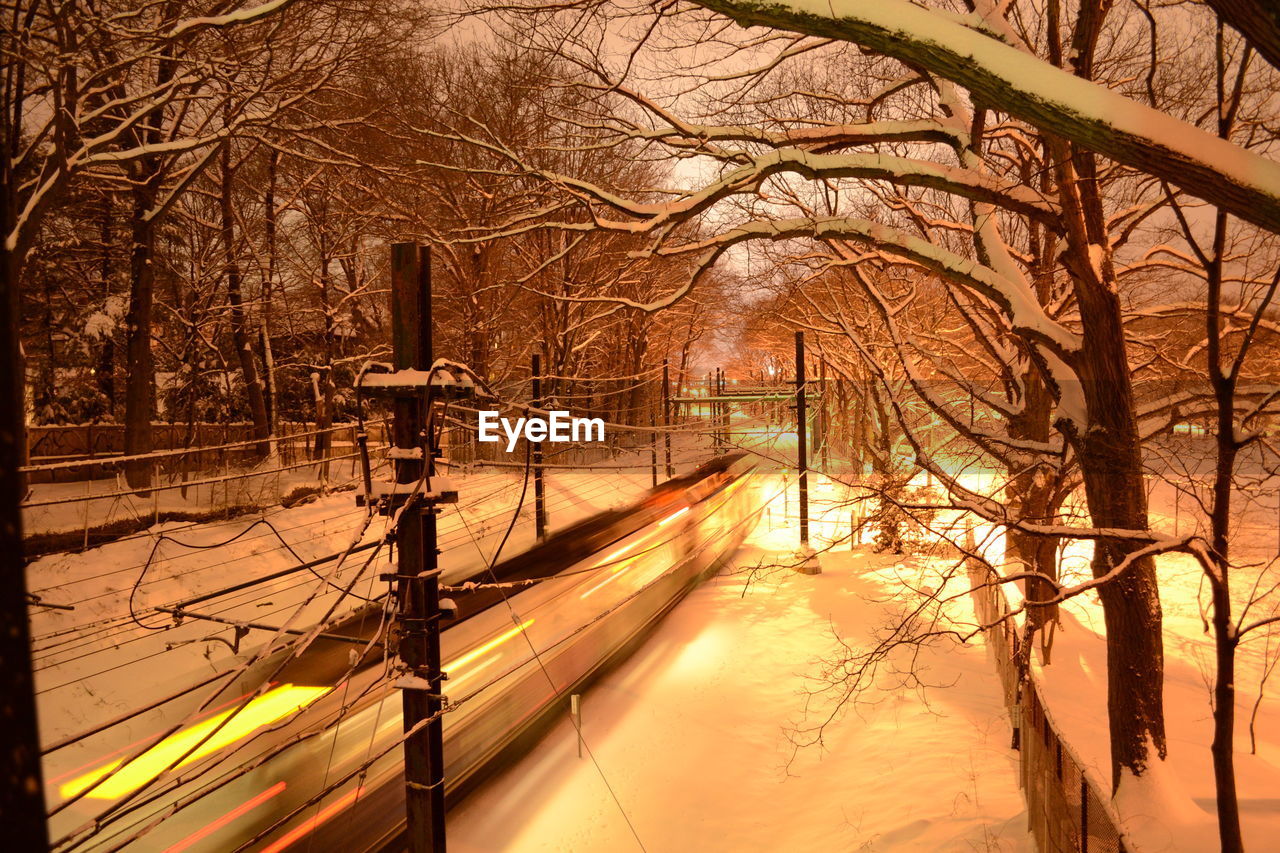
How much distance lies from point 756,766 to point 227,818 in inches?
251

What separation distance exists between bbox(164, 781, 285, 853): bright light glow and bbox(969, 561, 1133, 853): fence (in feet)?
18.4

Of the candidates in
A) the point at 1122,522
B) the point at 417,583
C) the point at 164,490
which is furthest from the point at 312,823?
the point at 1122,522

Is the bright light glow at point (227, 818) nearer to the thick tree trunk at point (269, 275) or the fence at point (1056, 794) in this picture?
the fence at point (1056, 794)

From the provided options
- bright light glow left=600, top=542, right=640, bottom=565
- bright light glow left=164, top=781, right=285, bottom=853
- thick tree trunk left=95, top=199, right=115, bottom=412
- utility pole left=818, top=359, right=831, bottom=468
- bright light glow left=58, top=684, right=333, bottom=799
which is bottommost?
bright light glow left=600, top=542, right=640, bottom=565

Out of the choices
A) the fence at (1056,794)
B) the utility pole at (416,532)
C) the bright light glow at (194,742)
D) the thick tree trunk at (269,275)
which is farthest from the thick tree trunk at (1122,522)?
the thick tree trunk at (269,275)

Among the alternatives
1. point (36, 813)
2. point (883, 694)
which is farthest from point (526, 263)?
point (36, 813)

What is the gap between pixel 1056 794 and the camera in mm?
5656

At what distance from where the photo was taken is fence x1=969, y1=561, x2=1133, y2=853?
15.2 feet

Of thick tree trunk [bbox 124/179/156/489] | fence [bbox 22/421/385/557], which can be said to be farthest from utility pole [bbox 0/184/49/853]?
thick tree trunk [bbox 124/179/156/489]

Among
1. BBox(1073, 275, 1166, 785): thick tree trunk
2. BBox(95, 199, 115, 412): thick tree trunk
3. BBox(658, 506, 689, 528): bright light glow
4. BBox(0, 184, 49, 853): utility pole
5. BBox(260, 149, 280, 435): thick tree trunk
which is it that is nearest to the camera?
BBox(0, 184, 49, 853): utility pole

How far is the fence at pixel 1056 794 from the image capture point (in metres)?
4.63

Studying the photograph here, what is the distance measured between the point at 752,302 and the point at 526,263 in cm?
930

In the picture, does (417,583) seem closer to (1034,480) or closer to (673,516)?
(1034,480)

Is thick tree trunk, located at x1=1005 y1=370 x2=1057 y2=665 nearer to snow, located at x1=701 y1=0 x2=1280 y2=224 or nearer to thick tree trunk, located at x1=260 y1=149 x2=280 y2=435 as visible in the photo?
snow, located at x1=701 y1=0 x2=1280 y2=224
